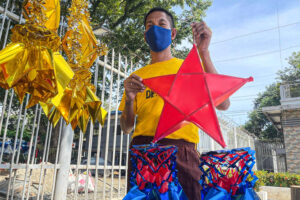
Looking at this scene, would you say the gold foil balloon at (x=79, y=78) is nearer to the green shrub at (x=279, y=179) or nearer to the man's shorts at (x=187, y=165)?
the man's shorts at (x=187, y=165)

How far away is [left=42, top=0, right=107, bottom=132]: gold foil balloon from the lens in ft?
3.66

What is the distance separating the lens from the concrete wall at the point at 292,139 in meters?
9.80

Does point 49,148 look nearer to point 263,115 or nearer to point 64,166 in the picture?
point 64,166

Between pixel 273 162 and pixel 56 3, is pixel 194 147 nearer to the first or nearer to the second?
pixel 56 3

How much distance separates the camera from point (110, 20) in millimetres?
6875

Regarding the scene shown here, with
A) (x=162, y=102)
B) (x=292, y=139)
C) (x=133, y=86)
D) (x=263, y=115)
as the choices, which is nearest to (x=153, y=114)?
(x=162, y=102)

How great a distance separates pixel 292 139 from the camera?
1000cm

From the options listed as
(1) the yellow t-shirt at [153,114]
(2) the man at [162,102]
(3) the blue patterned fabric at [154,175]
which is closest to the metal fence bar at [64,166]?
(2) the man at [162,102]

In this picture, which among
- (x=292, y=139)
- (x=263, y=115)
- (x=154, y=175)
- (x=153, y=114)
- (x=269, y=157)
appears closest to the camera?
(x=154, y=175)

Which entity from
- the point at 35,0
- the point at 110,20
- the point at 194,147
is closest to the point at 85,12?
the point at 35,0

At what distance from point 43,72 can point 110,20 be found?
654cm

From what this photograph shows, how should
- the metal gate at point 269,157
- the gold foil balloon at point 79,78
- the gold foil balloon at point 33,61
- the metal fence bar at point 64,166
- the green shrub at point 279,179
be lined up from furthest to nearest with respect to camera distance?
the metal gate at point 269,157 < the green shrub at point 279,179 < the metal fence bar at point 64,166 < the gold foil balloon at point 79,78 < the gold foil balloon at point 33,61

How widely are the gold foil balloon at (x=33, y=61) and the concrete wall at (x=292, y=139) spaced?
1150 cm

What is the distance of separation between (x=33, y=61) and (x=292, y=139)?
1171 cm
